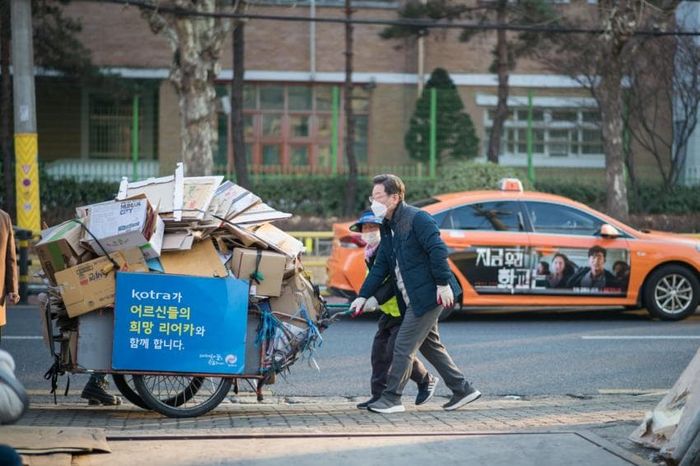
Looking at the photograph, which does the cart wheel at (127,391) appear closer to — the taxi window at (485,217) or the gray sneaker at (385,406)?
the gray sneaker at (385,406)

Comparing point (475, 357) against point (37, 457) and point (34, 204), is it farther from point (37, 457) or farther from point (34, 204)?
point (34, 204)

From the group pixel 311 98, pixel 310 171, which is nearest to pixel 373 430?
pixel 310 171

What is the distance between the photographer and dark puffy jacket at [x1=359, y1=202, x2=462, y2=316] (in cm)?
812

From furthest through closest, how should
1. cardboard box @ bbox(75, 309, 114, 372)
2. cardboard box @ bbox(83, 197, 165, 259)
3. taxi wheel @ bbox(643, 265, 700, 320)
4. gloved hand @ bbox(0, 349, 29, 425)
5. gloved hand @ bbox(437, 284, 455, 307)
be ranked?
taxi wheel @ bbox(643, 265, 700, 320) < gloved hand @ bbox(437, 284, 455, 307) < cardboard box @ bbox(75, 309, 114, 372) < cardboard box @ bbox(83, 197, 165, 259) < gloved hand @ bbox(0, 349, 29, 425)

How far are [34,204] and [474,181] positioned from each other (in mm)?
8872

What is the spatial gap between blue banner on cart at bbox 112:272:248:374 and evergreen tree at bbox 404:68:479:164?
21.1 m

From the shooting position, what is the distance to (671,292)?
14.0 metres

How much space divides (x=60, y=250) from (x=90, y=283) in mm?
339

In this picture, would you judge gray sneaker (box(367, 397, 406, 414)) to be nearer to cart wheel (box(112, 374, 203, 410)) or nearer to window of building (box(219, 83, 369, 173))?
cart wheel (box(112, 374, 203, 410))

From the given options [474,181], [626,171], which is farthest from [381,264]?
[626,171]

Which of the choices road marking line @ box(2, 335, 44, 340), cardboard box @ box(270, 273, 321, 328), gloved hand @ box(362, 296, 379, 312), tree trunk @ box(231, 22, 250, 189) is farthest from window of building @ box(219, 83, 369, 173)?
cardboard box @ box(270, 273, 321, 328)

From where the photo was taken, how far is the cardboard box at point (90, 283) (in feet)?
25.8

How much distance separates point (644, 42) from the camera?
25922 millimetres

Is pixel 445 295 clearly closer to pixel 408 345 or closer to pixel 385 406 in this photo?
pixel 408 345
